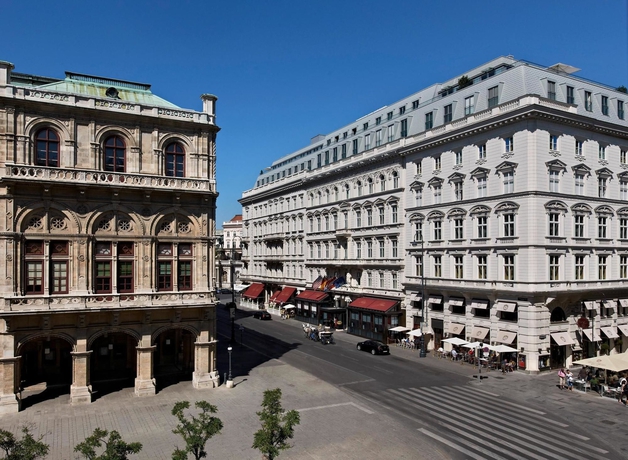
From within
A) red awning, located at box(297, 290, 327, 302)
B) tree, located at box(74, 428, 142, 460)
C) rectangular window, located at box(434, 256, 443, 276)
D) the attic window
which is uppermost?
the attic window

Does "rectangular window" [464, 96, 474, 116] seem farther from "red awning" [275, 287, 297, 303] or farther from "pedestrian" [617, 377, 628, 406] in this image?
"red awning" [275, 287, 297, 303]

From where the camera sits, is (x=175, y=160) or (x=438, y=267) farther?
(x=438, y=267)

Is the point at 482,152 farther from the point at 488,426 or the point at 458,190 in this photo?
the point at 488,426

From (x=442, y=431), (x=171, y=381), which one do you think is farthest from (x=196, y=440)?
(x=171, y=381)

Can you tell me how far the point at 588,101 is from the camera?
154 feet

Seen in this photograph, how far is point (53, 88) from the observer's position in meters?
34.3

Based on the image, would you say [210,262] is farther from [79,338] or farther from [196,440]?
[196,440]

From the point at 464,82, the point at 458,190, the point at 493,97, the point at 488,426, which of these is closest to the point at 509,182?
the point at 458,190

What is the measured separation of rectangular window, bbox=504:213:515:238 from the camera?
42344 mm

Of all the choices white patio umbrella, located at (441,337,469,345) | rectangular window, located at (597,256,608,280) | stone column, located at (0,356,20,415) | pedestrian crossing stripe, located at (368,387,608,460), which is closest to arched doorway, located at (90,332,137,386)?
stone column, located at (0,356,20,415)

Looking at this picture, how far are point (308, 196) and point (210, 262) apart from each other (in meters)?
39.7

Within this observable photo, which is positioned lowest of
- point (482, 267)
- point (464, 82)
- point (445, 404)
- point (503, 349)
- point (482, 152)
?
point (445, 404)

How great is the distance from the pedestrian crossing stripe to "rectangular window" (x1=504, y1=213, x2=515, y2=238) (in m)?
14.6

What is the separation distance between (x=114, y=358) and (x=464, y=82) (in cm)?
4295
